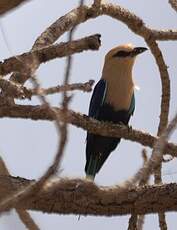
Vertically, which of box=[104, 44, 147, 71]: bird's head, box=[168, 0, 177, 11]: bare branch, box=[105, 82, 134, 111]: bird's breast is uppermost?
box=[168, 0, 177, 11]: bare branch

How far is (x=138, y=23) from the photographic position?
13.1ft

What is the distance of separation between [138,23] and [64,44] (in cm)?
215

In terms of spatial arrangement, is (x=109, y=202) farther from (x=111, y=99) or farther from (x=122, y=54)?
(x=122, y=54)

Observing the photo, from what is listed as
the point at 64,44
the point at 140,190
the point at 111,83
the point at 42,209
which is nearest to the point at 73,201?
the point at 42,209

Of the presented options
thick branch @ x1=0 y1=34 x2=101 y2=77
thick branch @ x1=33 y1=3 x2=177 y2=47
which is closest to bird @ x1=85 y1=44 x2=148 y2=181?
thick branch @ x1=33 y1=3 x2=177 y2=47

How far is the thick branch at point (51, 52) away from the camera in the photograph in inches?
70.8

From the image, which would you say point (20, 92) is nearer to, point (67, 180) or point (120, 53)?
point (67, 180)

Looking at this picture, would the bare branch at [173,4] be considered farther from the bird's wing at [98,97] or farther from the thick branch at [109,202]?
the bird's wing at [98,97]

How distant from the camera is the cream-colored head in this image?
5.34m

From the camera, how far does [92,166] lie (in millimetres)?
5352

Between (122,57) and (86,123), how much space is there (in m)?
2.53

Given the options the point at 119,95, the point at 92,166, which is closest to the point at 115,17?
the point at 119,95

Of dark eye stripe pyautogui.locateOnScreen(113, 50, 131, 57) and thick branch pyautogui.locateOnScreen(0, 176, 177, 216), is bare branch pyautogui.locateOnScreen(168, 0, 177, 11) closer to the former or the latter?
thick branch pyautogui.locateOnScreen(0, 176, 177, 216)

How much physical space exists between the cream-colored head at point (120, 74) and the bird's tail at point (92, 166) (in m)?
0.54
